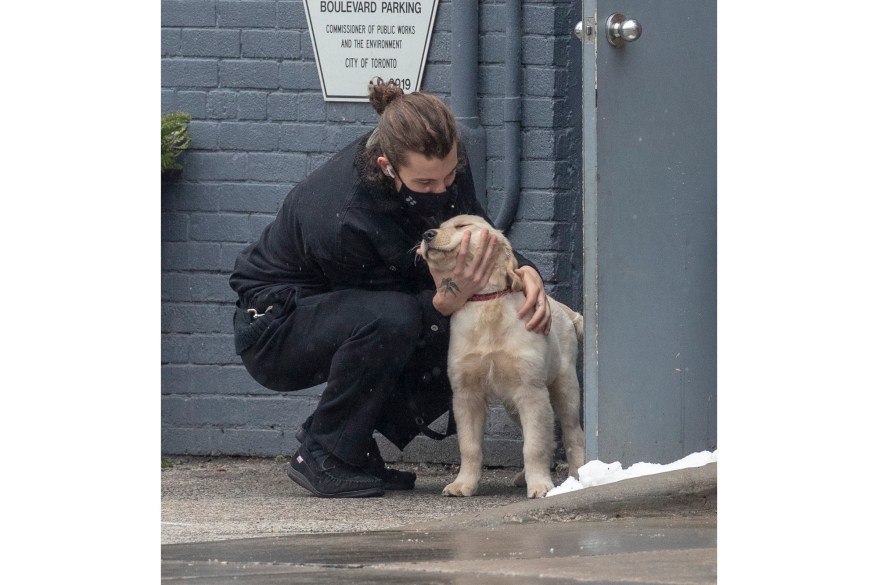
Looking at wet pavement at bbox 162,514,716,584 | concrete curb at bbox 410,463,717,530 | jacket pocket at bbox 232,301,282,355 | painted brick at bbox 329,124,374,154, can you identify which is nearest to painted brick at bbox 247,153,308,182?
painted brick at bbox 329,124,374,154

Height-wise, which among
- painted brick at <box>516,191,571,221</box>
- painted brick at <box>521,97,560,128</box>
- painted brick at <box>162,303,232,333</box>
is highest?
painted brick at <box>521,97,560,128</box>

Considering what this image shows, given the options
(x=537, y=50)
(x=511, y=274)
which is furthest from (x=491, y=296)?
(x=537, y=50)

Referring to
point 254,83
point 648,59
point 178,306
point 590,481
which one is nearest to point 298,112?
point 254,83

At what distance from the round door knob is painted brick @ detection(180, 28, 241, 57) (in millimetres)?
1850

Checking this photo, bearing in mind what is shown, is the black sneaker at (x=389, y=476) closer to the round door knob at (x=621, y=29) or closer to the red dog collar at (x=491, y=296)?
the red dog collar at (x=491, y=296)

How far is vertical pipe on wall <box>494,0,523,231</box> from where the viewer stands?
505cm

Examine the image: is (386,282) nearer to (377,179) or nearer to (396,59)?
(377,179)

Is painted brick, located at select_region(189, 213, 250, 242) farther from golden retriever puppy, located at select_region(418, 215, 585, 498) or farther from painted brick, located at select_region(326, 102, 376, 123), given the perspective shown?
golden retriever puppy, located at select_region(418, 215, 585, 498)

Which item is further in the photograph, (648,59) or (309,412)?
(309,412)

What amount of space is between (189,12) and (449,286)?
1.76 meters

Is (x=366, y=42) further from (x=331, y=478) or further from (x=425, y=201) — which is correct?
(x=331, y=478)

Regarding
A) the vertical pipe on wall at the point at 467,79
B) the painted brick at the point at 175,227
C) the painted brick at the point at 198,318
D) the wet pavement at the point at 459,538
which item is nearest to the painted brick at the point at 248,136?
the painted brick at the point at 175,227

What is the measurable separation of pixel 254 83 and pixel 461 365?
5.18 ft

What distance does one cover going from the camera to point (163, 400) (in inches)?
219
